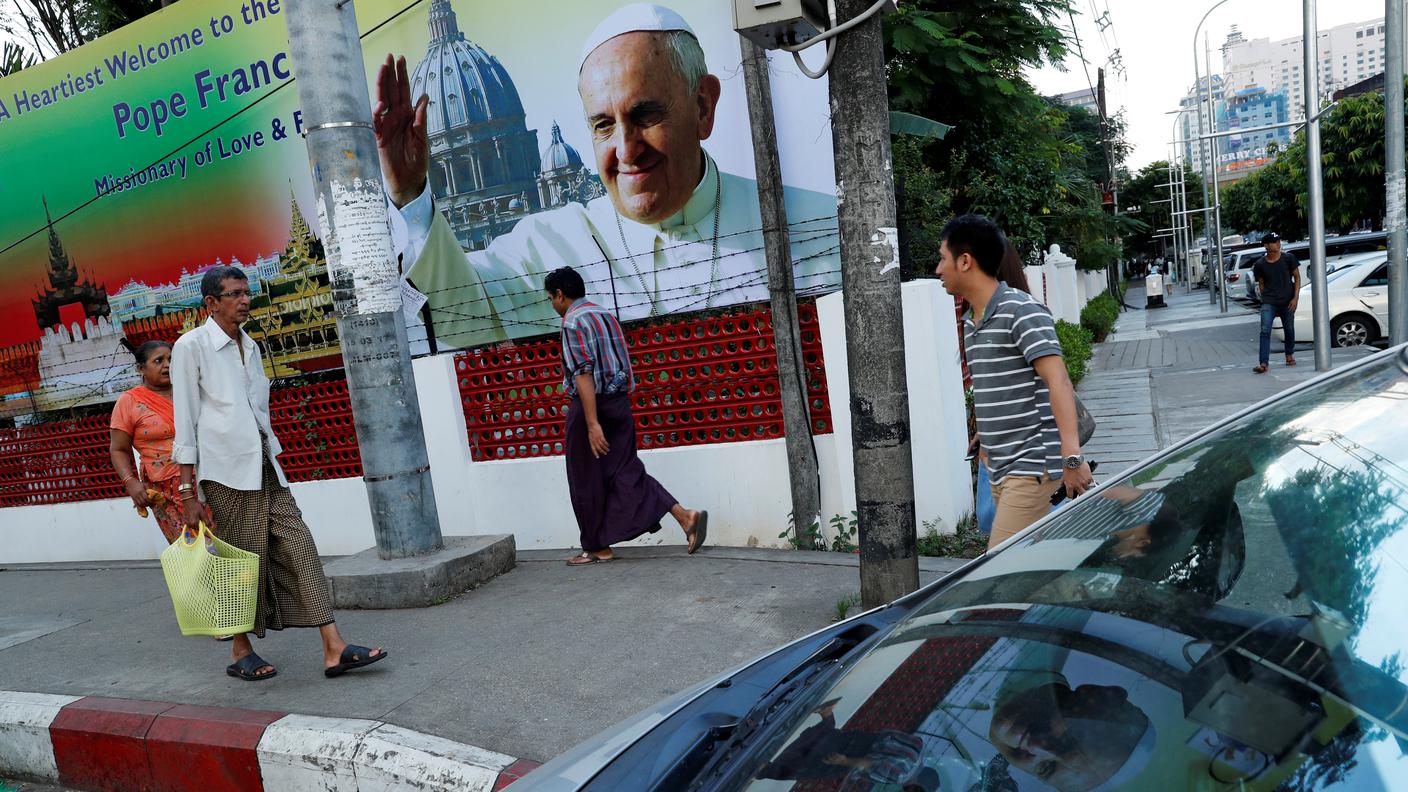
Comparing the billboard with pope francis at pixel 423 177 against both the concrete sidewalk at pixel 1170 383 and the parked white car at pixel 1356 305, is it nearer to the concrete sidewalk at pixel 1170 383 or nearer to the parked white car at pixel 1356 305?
the concrete sidewalk at pixel 1170 383

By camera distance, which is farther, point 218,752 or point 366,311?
point 366,311

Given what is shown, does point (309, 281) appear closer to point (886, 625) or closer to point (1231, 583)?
point (886, 625)

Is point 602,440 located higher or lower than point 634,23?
lower

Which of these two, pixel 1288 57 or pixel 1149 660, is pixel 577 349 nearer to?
pixel 1149 660

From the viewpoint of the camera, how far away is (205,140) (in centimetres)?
820

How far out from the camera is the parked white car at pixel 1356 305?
545 inches

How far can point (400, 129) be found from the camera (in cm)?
722

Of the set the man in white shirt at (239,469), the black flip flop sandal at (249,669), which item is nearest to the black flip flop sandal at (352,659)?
the man in white shirt at (239,469)

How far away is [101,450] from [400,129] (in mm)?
4271

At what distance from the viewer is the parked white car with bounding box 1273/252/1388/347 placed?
1385 centimetres

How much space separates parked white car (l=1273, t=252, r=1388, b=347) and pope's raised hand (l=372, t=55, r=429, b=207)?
1264cm

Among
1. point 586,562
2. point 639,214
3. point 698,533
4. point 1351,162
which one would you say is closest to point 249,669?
point 586,562

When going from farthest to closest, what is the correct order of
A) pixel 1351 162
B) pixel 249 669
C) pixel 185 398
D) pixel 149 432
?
pixel 1351 162
pixel 149 432
pixel 249 669
pixel 185 398

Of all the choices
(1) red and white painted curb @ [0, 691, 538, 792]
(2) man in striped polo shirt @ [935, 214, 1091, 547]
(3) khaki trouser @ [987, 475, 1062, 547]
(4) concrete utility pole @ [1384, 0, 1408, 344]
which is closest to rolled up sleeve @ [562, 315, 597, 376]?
(1) red and white painted curb @ [0, 691, 538, 792]
